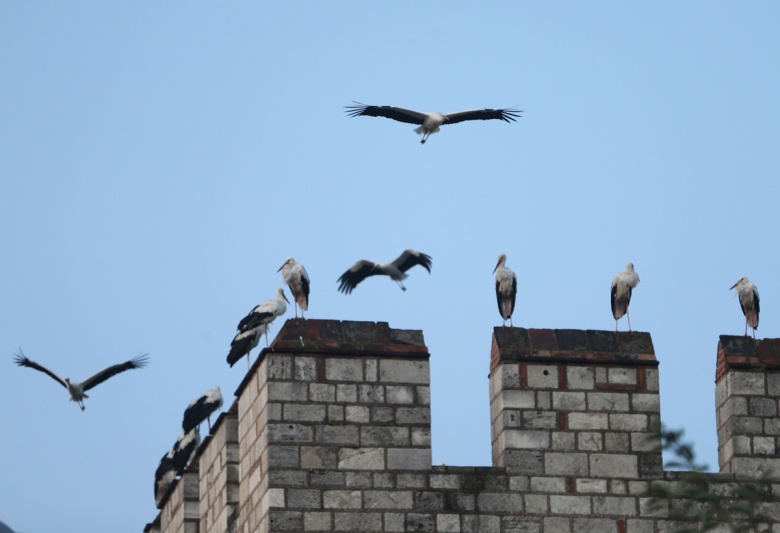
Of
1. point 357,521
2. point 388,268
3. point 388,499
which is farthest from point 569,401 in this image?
point 388,268

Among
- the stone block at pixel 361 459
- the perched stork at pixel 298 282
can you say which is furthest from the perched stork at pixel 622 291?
the stone block at pixel 361 459

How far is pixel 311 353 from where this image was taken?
15.5 metres

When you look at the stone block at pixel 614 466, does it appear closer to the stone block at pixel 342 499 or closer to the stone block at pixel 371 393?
the stone block at pixel 371 393

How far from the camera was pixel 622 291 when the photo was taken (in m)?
20.9

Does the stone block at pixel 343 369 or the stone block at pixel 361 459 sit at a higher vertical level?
the stone block at pixel 343 369

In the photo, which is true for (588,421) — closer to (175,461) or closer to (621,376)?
(621,376)

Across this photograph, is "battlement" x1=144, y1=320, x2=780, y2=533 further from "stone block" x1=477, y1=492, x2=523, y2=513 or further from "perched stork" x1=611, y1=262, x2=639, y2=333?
"perched stork" x1=611, y1=262, x2=639, y2=333

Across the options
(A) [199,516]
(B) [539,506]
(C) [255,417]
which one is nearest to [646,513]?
(B) [539,506]

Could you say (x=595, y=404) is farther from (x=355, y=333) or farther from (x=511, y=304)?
(x=511, y=304)

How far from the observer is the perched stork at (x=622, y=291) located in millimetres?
20734

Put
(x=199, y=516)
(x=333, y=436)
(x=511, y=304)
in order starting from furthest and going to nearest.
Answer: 1. (x=511, y=304)
2. (x=199, y=516)
3. (x=333, y=436)

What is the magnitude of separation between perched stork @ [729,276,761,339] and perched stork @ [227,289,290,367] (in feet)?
17.7

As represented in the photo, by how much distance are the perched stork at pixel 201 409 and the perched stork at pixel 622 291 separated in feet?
15.8

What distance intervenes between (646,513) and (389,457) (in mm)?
2297
